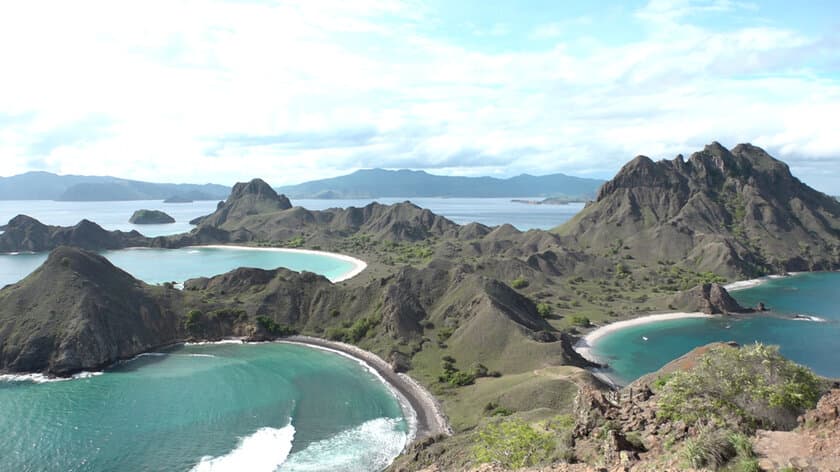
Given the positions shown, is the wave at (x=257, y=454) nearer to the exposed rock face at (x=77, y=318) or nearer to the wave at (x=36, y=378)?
the wave at (x=36, y=378)

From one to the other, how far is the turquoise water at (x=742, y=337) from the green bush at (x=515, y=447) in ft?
154

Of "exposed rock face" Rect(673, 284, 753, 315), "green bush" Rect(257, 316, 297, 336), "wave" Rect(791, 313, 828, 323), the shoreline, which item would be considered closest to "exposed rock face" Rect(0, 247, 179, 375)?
"green bush" Rect(257, 316, 297, 336)

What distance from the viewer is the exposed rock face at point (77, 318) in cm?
8894

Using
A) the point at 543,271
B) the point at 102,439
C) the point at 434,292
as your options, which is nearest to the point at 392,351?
the point at 434,292

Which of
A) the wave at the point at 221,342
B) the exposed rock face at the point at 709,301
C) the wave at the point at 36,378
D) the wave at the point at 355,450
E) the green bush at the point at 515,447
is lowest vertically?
the wave at the point at 355,450

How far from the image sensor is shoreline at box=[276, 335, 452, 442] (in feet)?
219

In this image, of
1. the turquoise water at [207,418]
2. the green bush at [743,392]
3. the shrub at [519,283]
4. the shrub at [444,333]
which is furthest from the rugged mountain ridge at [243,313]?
the green bush at [743,392]

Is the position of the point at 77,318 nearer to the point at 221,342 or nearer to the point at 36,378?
the point at 36,378

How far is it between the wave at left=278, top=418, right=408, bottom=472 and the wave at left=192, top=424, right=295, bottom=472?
5.98ft

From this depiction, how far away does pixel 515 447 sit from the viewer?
132 feet

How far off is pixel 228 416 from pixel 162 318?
46383mm

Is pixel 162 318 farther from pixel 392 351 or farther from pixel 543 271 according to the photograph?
pixel 543 271

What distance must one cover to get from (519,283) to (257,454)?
98.6m

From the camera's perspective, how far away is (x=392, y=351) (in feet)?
301
